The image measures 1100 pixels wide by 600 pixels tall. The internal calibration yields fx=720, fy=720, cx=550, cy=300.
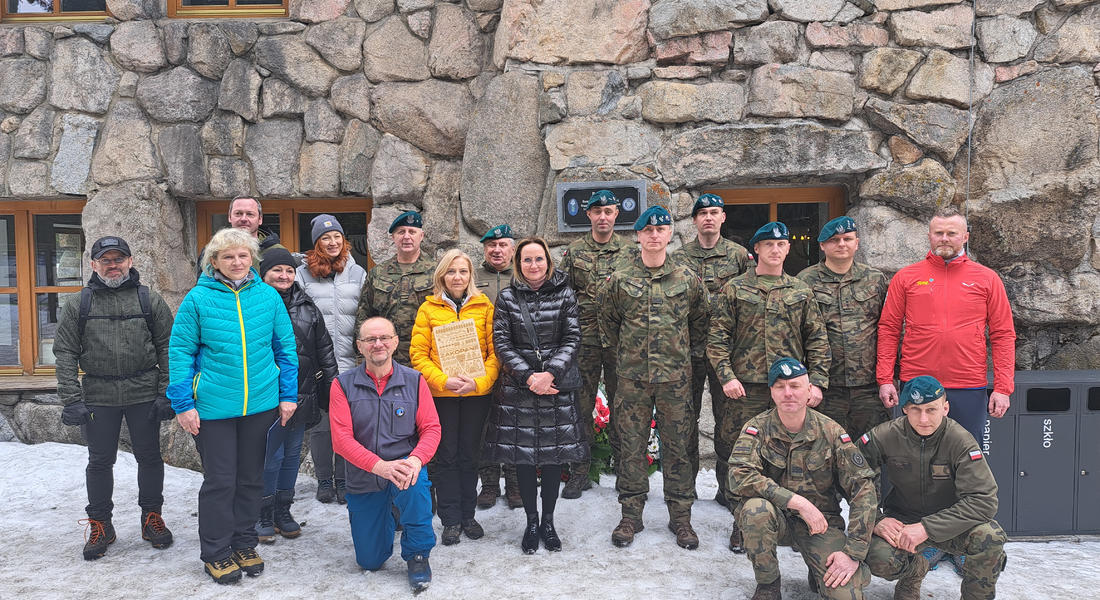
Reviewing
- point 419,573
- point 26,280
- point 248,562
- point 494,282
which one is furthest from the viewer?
point 26,280

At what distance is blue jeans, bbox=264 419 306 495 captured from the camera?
366cm

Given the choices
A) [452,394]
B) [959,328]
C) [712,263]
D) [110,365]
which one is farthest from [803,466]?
[110,365]

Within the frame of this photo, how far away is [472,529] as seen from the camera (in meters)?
3.72

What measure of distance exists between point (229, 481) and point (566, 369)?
1.62 m

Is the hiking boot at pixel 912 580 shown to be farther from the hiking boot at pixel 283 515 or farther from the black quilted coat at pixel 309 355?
the hiking boot at pixel 283 515

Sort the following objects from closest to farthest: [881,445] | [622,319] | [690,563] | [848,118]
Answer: [881,445] → [690,563] → [622,319] → [848,118]

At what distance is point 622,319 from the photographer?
373 cm

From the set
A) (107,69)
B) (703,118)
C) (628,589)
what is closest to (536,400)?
(628,589)

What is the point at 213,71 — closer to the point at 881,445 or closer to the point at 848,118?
the point at 848,118

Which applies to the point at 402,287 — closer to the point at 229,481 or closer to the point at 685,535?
the point at 229,481

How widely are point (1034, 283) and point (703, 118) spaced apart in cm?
227

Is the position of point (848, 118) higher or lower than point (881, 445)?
higher

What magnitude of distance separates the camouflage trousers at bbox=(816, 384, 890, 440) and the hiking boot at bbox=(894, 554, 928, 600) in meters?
0.90

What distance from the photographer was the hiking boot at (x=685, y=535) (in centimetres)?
358
